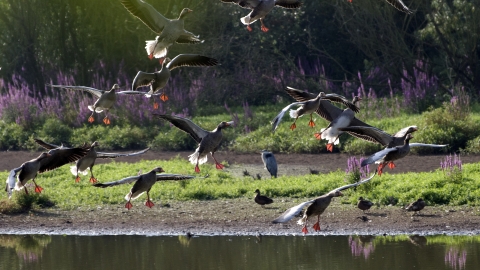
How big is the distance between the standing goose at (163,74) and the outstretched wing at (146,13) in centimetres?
49

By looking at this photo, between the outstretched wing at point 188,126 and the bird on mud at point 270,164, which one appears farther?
the bird on mud at point 270,164

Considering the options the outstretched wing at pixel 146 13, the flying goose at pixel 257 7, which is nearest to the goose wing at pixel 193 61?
the outstretched wing at pixel 146 13

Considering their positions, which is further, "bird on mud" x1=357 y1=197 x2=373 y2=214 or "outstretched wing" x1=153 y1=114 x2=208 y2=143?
"bird on mud" x1=357 y1=197 x2=373 y2=214

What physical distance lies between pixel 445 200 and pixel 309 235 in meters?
2.28

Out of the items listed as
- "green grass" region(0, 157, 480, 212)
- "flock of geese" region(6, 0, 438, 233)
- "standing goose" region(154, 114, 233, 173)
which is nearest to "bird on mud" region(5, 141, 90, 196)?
"flock of geese" region(6, 0, 438, 233)

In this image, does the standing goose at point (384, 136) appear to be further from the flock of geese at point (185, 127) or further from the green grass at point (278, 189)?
the green grass at point (278, 189)

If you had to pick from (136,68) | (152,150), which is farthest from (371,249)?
(136,68)

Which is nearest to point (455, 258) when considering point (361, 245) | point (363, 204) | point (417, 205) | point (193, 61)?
point (361, 245)

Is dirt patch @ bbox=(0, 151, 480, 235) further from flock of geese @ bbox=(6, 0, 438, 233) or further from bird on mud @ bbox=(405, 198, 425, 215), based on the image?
flock of geese @ bbox=(6, 0, 438, 233)

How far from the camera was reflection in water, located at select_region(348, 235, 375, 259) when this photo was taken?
1174cm

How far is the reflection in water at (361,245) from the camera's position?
11.7 m

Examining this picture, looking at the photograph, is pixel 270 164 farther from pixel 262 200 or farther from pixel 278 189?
pixel 262 200

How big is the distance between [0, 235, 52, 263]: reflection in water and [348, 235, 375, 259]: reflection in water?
13.9 feet

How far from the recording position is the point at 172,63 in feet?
35.5
